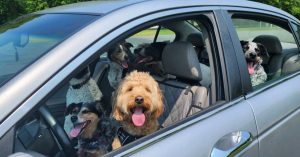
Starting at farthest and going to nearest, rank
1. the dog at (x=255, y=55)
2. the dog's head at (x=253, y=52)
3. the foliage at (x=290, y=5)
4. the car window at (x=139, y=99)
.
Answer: the foliage at (x=290, y=5) → the dog's head at (x=253, y=52) → the dog at (x=255, y=55) → the car window at (x=139, y=99)

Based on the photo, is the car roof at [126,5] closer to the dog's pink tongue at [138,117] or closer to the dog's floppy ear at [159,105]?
the dog's floppy ear at [159,105]

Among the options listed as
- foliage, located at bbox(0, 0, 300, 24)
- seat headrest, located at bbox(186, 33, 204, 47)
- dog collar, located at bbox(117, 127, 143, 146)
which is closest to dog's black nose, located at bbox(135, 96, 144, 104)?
dog collar, located at bbox(117, 127, 143, 146)

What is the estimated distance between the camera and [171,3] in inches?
99.1

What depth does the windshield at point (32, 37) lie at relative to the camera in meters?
1.96

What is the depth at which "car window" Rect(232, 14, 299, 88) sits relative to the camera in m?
3.64

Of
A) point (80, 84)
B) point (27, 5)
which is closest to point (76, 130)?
point (80, 84)

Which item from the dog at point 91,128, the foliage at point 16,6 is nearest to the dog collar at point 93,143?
the dog at point 91,128

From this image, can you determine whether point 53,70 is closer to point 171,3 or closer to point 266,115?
point 171,3

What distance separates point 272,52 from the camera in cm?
457

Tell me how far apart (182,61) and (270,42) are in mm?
1874

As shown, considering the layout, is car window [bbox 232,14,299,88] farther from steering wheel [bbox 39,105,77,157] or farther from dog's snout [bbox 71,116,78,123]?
steering wheel [bbox 39,105,77,157]

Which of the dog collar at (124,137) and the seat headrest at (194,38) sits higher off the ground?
the seat headrest at (194,38)

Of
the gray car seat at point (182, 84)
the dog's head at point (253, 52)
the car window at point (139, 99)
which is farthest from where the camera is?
the dog's head at point (253, 52)

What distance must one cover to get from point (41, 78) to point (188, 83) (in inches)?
62.6
